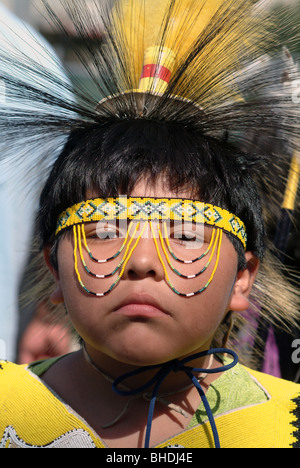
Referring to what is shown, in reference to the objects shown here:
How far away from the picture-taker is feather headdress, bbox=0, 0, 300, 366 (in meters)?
1.50

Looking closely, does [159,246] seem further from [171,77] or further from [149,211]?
[171,77]

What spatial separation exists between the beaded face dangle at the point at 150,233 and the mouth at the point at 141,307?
0.06m

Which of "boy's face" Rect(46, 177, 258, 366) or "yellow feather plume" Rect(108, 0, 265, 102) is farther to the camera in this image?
"yellow feather plume" Rect(108, 0, 265, 102)

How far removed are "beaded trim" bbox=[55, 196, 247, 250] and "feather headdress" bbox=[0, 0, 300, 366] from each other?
260mm

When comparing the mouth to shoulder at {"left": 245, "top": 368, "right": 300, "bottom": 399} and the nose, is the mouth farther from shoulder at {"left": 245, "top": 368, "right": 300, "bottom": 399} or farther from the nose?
shoulder at {"left": 245, "top": 368, "right": 300, "bottom": 399}

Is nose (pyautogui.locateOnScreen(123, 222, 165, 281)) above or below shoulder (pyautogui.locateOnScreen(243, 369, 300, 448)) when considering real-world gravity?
above

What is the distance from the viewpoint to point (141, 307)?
4.12 feet

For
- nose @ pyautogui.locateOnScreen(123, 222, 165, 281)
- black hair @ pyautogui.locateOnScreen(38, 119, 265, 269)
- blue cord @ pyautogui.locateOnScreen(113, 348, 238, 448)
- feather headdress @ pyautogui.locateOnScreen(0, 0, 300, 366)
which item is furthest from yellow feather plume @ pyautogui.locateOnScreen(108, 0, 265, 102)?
blue cord @ pyautogui.locateOnScreen(113, 348, 238, 448)

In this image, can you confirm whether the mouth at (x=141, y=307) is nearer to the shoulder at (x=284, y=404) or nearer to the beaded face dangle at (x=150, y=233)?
the beaded face dangle at (x=150, y=233)

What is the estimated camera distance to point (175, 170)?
4.58 ft

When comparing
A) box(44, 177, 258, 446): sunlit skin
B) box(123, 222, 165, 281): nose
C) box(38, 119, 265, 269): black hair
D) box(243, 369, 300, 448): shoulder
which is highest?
box(38, 119, 265, 269): black hair

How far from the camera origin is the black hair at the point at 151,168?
1398mm

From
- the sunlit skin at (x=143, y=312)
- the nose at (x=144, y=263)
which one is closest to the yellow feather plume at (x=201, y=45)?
the sunlit skin at (x=143, y=312)

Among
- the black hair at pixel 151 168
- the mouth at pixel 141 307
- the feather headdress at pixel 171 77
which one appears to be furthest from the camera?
the feather headdress at pixel 171 77
